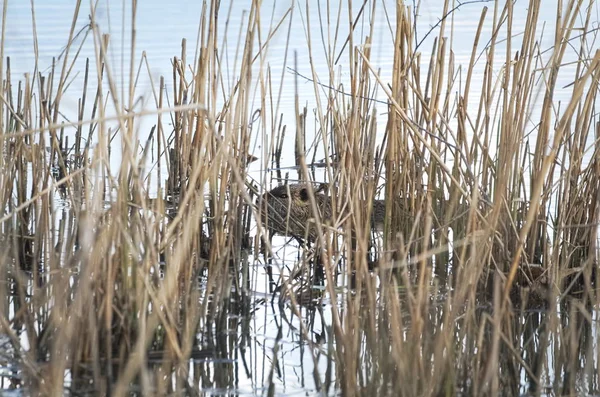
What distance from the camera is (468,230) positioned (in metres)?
2.67

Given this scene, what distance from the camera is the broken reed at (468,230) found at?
233 centimetres

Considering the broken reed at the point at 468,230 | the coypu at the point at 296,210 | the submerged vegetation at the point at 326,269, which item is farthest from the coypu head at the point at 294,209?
the broken reed at the point at 468,230

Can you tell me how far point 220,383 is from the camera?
8.39 ft

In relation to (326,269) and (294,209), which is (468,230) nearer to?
(326,269)

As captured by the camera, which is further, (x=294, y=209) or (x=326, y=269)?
(x=294, y=209)

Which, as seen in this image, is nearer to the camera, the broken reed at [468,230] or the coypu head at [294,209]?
the broken reed at [468,230]

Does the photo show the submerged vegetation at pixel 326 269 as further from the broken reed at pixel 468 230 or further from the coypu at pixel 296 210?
the coypu at pixel 296 210

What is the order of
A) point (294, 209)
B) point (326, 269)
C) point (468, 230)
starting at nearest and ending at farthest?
1. point (326, 269)
2. point (468, 230)
3. point (294, 209)

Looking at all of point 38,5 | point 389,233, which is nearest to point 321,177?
point 389,233

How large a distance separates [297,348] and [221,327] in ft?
0.71

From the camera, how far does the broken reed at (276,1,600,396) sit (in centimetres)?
233

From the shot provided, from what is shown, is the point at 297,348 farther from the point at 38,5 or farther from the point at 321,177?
the point at 38,5

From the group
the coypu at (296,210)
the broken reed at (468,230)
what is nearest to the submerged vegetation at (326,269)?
the broken reed at (468,230)

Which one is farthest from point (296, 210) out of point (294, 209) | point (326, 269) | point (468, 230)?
point (326, 269)
